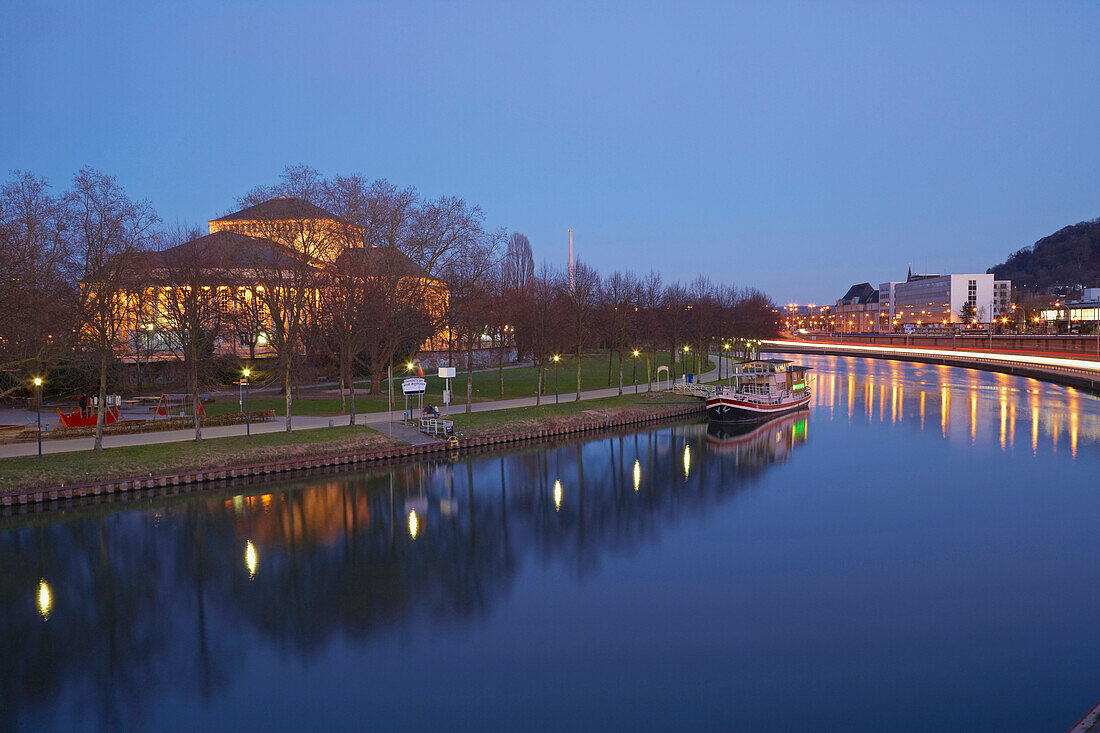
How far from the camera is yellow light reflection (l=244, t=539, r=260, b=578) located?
69.8 ft

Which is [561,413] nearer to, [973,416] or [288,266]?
[288,266]

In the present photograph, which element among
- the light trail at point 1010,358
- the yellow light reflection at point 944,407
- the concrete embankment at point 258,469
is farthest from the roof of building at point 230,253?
the light trail at point 1010,358

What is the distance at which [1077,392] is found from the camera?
233 ft

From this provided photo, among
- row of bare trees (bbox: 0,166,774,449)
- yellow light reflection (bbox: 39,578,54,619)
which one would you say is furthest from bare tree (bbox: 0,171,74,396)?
yellow light reflection (bbox: 39,578,54,619)

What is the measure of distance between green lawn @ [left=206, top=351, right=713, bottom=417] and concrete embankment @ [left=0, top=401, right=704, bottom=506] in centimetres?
733

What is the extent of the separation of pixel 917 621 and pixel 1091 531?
1204cm

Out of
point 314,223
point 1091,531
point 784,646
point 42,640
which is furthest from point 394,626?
point 314,223

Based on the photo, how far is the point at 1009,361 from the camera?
A: 97812 millimetres

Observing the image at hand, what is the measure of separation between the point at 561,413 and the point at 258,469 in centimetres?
1904

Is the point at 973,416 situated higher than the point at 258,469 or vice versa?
the point at 258,469

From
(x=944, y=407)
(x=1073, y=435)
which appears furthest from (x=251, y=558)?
(x=944, y=407)

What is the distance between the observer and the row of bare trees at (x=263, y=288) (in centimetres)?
2822

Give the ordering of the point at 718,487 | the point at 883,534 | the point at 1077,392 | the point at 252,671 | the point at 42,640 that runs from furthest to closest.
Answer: the point at 1077,392 → the point at 718,487 → the point at 883,534 → the point at 42,640 → the point at 252,671

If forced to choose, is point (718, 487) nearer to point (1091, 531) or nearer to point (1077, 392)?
point (1091, 531)
